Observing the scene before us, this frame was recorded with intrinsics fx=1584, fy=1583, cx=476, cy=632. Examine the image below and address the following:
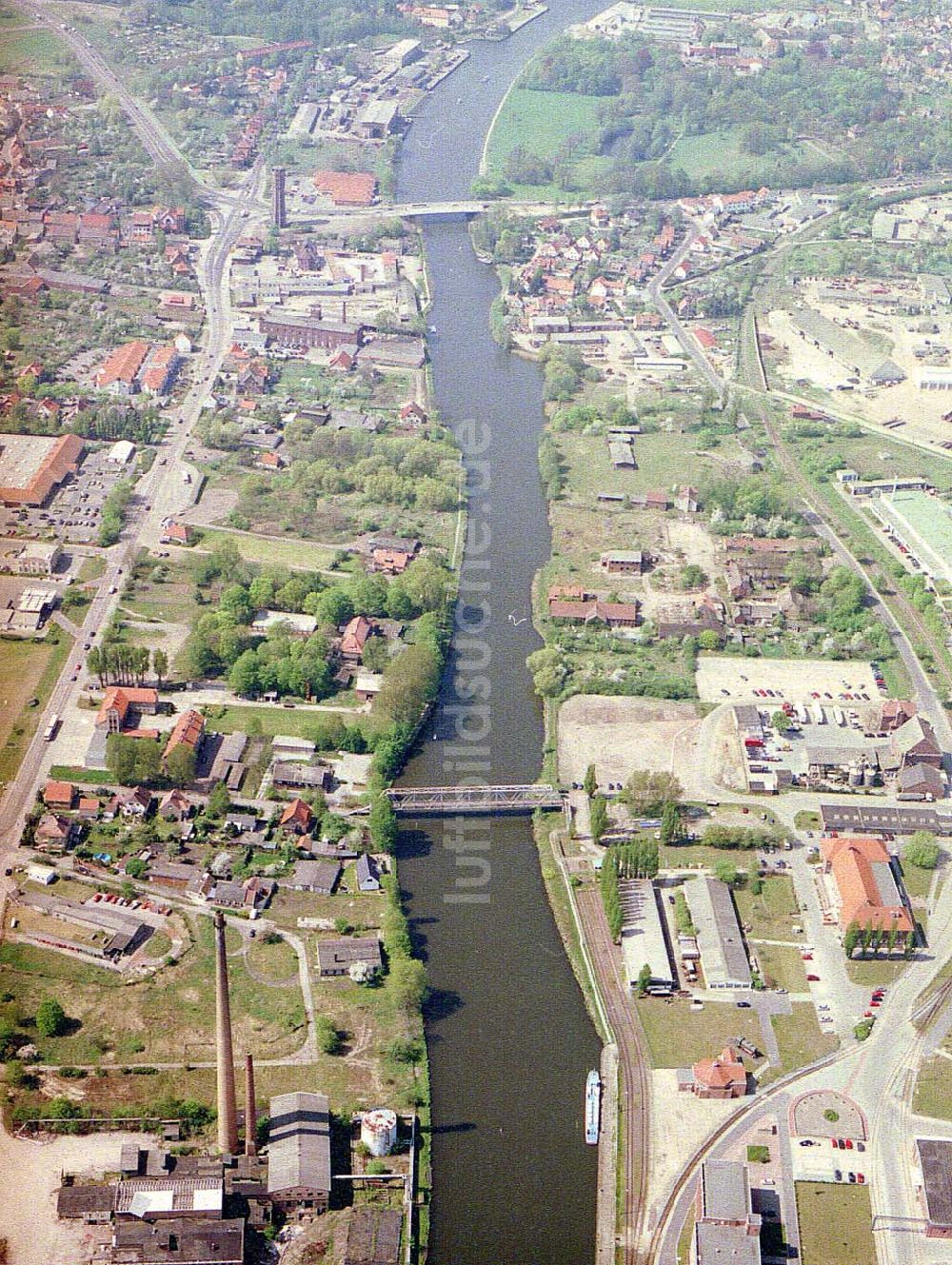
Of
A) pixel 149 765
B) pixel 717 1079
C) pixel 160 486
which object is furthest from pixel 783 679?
pixel 160 486

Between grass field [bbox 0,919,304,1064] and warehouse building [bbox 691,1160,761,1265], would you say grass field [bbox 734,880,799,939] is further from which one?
grass field [bbox 0,919,304,1064]

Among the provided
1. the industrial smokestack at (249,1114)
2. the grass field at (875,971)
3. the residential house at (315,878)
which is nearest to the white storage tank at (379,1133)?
the industrial smokestack at (249,1114)

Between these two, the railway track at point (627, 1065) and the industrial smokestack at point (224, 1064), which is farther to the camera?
the railway track at point (627, 1065)

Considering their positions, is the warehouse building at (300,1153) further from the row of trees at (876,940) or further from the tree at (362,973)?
the row of trees at (876,940)

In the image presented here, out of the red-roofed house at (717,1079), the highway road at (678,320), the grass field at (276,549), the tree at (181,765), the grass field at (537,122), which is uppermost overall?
the grass field at (537,122)

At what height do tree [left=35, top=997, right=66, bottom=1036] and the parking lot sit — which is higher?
the parking lot

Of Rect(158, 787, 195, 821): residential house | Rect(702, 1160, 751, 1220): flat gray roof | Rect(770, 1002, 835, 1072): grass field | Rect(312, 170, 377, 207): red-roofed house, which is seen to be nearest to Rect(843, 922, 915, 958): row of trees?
Rect(770, 1002, 835, 1072): grass field

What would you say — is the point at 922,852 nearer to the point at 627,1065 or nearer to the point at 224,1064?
the point at 627,1065
